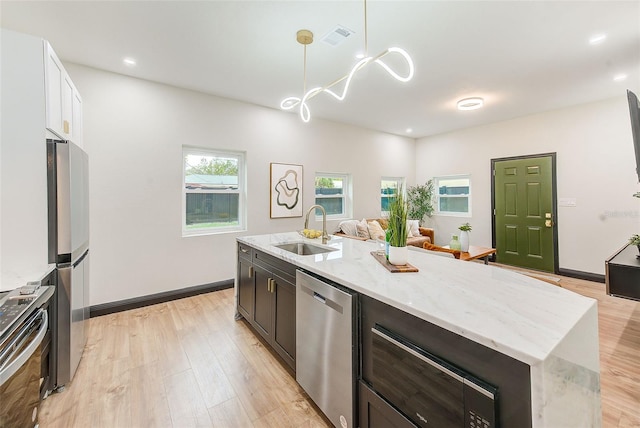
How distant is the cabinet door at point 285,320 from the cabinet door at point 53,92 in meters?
1.91

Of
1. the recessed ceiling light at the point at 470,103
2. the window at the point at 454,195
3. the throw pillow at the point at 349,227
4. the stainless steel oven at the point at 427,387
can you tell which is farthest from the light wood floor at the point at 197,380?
the window at the point at 454,195

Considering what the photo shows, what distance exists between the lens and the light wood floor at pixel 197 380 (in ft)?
5.41

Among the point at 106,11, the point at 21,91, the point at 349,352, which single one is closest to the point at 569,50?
the point at 349,352

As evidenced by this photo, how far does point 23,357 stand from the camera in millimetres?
1268

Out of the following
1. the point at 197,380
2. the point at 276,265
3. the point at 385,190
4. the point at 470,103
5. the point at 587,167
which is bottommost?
the point at 197,380

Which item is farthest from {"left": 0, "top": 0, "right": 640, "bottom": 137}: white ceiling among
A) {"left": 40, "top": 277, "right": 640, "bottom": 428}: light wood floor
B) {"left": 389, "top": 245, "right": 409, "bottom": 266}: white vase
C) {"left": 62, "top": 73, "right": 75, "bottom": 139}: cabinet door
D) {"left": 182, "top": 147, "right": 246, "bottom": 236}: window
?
{"left": 40, "top": 277, "right": 640, "bottom": 428}: light wood floor

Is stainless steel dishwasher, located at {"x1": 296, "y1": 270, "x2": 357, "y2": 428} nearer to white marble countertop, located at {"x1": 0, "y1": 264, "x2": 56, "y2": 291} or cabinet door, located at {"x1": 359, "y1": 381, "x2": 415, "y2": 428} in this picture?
cabinet door, located at {"x1": 359, "y1": 381, "x2": 415, "y2": 428}

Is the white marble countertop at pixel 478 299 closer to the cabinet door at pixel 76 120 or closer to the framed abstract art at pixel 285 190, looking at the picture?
the cabinet door at pixel 76 120

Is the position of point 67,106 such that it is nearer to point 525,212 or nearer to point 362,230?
point 362,230

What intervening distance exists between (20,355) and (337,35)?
10.1 feet

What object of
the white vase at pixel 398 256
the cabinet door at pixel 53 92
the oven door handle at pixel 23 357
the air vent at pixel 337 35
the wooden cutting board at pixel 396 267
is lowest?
the oven door handle at pixel 23 357

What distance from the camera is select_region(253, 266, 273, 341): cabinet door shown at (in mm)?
2215

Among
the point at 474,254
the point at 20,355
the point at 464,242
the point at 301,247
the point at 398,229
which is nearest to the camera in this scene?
the point at 20,355

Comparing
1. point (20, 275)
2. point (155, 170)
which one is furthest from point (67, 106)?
point (20, 275)
